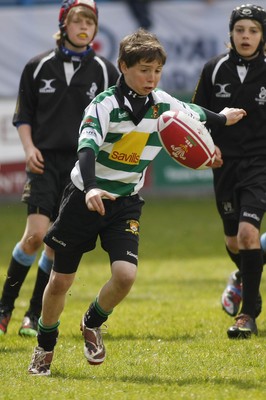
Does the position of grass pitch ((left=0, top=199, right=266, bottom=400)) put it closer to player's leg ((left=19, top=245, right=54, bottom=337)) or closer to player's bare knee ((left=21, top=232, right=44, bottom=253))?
player's leg ((left=19, top=245, right=54, bottom=337))

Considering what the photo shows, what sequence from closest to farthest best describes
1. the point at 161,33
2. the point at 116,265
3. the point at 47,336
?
the point at 116,265 → the point at 47,336 → the point at 161,33

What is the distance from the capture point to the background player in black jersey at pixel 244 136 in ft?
25.0

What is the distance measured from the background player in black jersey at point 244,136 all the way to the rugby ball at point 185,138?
1.52m

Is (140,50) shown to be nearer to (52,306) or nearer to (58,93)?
(52,306)

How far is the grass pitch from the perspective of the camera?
18.8ft

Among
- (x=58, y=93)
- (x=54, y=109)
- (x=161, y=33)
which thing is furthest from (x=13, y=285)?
(x=161, y=33)

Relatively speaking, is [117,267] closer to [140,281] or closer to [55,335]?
[55,335]

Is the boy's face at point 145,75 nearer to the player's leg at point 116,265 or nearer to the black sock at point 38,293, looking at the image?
the player's leg at point 116,265

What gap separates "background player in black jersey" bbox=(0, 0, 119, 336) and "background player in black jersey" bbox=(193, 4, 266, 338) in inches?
32.4

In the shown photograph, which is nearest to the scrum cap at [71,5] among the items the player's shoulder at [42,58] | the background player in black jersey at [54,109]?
the background player in black jersey at [54,109]

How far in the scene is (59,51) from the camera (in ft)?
26.4

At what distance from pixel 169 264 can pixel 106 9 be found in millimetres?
8785

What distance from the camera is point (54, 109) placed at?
7.95 m

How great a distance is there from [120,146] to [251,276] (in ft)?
6.43
